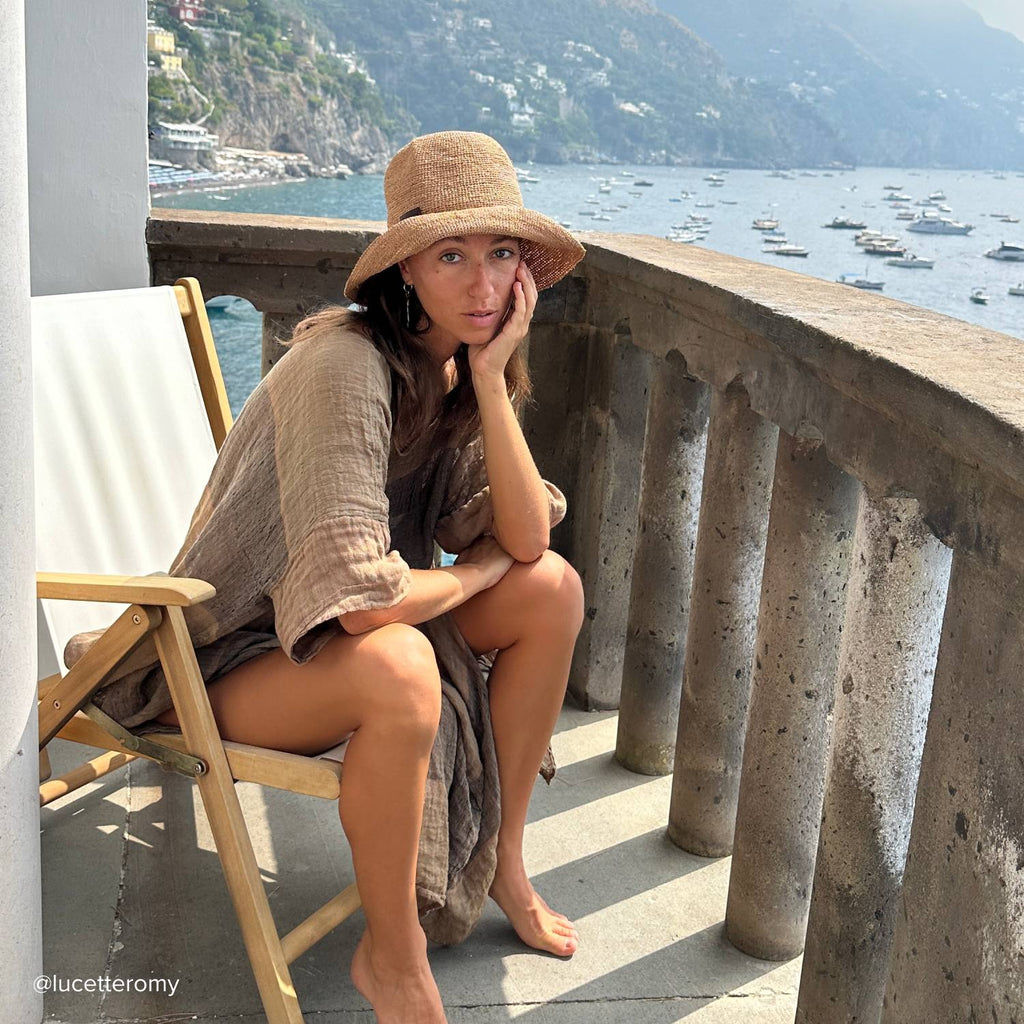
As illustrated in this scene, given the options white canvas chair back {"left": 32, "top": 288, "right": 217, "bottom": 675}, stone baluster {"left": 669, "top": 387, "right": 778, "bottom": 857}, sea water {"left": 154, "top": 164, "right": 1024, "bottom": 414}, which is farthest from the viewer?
sea water {"left": 154, "top": 164, "right": 1024, "bottom": 414}

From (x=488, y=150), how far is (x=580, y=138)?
6386 cm

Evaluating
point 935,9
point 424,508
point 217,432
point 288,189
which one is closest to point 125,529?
point 217,432

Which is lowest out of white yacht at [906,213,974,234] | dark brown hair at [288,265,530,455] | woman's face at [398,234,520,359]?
white yacht at [906,213,974,234]

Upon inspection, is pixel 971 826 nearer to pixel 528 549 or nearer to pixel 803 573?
pixel 803 573

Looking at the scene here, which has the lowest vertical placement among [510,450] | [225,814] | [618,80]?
[225,814]

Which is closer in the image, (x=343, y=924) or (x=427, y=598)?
(x=427, y=598)

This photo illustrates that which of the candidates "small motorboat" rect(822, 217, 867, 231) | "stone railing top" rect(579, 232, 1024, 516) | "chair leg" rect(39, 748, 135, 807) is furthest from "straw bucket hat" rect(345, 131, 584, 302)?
"small motorboat" rect(822, 217, 867, 231)

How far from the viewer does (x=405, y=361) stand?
2.16 meters

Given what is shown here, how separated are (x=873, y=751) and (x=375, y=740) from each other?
0.77 metres

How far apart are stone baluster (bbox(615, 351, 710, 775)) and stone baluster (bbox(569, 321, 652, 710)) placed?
0.23 metres

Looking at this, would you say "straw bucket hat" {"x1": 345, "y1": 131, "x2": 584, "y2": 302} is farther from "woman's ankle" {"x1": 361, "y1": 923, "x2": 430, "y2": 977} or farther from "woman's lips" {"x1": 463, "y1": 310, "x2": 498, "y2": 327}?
"woman's ankle" {"x1": 361, "y1": 923, "x2": 430, "y2": 977}

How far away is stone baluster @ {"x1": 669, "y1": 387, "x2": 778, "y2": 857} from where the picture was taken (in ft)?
8.32

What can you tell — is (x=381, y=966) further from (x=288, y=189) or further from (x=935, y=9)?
(x=935, y=9)

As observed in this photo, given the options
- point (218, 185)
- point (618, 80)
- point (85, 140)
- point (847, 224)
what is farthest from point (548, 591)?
point (847, 224)
